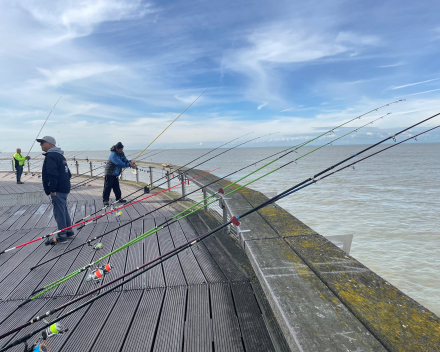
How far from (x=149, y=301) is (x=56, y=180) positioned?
2909 mm

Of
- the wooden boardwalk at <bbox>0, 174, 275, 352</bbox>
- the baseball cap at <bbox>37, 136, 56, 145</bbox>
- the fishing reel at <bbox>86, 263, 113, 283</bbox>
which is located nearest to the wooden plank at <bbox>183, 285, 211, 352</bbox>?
the wooden boardwalk at <bbox>0, 174, 275, 352</bbox>

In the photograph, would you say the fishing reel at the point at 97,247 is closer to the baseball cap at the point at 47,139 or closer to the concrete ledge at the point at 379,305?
the baseball cap at the point at 47,139

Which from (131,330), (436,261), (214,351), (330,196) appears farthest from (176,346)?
(330,196)

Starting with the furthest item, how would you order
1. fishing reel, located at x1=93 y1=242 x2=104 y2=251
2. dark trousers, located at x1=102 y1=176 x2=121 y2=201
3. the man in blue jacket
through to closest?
dark trousers, located at x1=102 y1=176 x2=121 y2=201 → the man in blue jacket → fishing reel, located at x1=93 y1=242 x2=104 y2=251

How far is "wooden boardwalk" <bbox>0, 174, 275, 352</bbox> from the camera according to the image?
2031mm

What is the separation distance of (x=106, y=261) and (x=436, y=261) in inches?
311

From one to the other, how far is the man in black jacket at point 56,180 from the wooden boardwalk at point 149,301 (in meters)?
0.38

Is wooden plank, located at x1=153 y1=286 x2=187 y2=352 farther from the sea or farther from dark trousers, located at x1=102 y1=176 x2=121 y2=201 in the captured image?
dark trousers, located at x1=102 y1=176 x2=121 y2=201

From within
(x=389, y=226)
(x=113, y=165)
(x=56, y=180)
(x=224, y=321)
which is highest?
(x=113, y=165)

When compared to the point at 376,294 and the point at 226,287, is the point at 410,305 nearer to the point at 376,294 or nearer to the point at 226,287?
the point at 376,294

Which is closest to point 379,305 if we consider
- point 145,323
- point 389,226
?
point 145,323

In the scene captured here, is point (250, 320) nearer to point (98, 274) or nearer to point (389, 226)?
point (98, 274)

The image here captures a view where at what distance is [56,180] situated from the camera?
4160 millimetres

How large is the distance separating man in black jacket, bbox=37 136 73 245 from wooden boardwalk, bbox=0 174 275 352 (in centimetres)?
38
